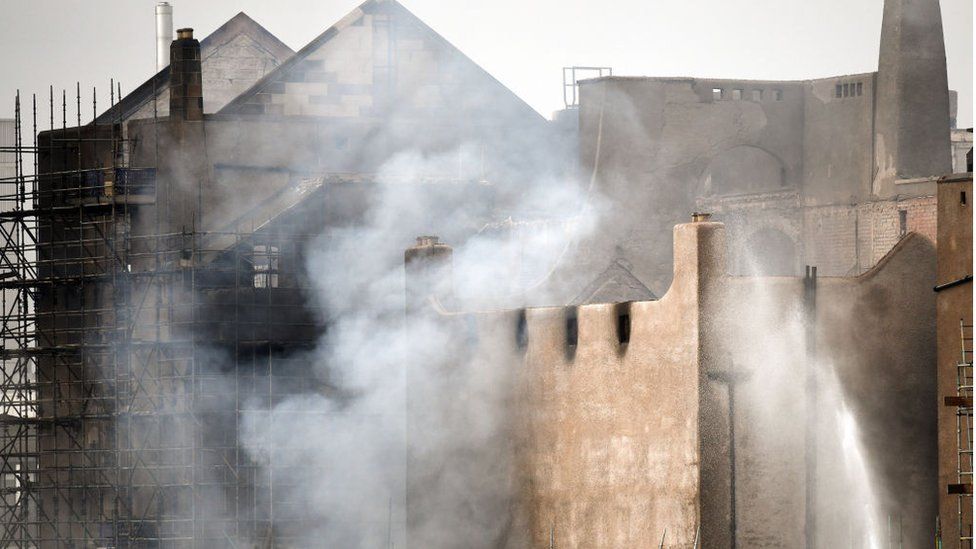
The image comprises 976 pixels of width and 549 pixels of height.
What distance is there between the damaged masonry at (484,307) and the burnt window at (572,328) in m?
0.04

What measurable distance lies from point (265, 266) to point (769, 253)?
450 inches

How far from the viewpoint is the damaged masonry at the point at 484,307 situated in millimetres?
28250

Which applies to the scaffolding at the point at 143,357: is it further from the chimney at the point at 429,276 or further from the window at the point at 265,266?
the chimney at the point at 429,276

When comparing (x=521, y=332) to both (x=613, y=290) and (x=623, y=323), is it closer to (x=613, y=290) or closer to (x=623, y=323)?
(x=623, y=323)

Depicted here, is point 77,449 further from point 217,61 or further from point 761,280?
point 761,280

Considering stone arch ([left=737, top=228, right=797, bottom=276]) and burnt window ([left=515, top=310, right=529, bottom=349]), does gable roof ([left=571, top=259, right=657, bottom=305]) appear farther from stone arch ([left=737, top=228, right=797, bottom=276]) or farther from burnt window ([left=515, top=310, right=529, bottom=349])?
stone arch ([left=737, top=228, right=797, bottom=276])

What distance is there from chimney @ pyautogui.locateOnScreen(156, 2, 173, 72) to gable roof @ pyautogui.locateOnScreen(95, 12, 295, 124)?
399 centimetres

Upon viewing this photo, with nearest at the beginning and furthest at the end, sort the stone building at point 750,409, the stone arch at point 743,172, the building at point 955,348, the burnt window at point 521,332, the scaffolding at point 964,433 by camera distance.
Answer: the scaffolding at point 964,433, the building at point 955,348, the stone building at point 750,409, the burnt window at point 521,332, the stone arch at point 743,172

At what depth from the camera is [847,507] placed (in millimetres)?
28484

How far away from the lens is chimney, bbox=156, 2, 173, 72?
176 ft

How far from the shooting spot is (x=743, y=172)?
4781 cm

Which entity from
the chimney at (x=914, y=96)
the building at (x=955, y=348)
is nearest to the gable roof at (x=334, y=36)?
the chimney at (x=914, y=96)

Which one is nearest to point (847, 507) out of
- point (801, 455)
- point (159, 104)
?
point (801, 455)

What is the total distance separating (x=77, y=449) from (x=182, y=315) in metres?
3.95
